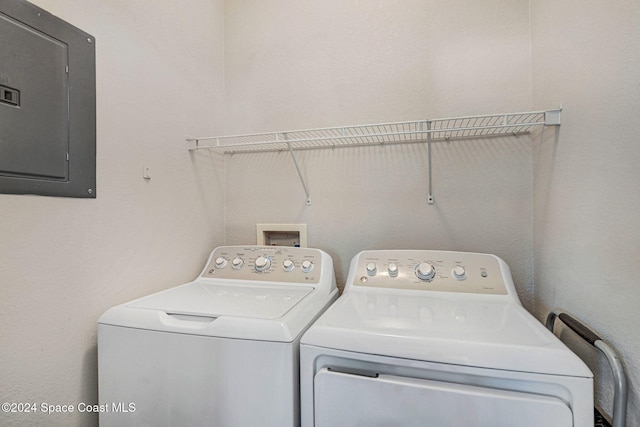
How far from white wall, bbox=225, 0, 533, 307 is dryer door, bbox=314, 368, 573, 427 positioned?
825 mm

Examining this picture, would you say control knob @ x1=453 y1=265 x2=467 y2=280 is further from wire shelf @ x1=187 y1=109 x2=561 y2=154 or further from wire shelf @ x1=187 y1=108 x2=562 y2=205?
wire shelf @ x1=187 y1=109 x2=561 y2=154

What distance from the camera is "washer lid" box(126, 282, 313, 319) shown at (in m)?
0.89

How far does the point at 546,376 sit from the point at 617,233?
413mm

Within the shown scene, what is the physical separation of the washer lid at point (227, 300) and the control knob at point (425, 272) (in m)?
0.44

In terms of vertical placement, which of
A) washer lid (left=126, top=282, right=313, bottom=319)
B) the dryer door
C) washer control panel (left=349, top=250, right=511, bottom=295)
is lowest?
the dryer door

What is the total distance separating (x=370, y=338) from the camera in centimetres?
73

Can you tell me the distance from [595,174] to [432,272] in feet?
1.94

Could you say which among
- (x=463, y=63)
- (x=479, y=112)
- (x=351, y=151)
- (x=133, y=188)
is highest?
(x=463, y=63)

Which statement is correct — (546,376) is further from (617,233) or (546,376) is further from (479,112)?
(479,112)

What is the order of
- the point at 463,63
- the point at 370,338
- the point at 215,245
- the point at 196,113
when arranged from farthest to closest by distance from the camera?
the point at 215,245 < the point at 196,113 < the point at 463,63 < the point at 370,338

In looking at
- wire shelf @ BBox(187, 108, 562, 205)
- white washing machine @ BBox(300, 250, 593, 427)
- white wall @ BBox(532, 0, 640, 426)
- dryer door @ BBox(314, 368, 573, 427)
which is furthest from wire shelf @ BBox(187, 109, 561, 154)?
dryer door @ BBox(314, 368, 573, 427)

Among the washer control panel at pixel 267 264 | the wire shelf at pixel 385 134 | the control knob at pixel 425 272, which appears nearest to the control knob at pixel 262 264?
the washer control panel at pixel 267 264

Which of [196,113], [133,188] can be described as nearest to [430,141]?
[196,113]

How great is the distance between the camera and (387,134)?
123 cm
